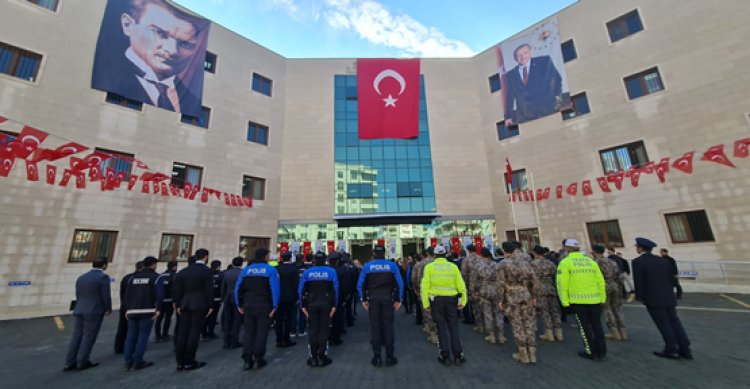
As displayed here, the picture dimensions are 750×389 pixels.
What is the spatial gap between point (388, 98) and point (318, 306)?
67.9ft

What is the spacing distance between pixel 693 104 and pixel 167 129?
1121 inches

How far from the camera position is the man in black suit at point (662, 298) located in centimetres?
533

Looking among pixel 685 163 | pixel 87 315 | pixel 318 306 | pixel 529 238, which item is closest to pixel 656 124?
pixel 685 163

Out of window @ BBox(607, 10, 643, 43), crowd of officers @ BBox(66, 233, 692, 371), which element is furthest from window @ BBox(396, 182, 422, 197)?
crowd of officers @ BBox(66, 233, 692, 371)

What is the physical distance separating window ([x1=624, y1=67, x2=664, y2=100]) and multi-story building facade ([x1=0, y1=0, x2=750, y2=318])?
8 centimetres

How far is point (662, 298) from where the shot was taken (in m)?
5.55

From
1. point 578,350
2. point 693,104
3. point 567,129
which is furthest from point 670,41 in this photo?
point 578,350

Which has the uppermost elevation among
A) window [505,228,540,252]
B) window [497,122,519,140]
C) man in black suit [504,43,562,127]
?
man in black suit [504,43,562,127]

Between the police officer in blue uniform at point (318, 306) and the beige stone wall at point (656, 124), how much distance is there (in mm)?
17073

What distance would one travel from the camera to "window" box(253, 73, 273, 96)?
2152 centimetres

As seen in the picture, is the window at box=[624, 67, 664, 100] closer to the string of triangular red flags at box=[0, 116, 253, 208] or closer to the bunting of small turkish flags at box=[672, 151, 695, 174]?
the bunting of small turkish flags at box=[672, 151, 695, 174]

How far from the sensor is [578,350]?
236 inches

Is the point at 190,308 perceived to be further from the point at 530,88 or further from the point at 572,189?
the point at 530,88

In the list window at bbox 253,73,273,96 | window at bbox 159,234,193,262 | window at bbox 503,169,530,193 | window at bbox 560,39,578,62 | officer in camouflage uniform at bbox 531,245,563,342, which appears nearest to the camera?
officer in camouflage uniform at bbox 531,245,563,342
